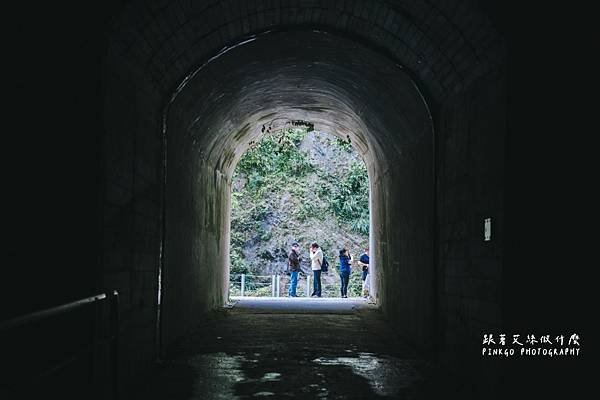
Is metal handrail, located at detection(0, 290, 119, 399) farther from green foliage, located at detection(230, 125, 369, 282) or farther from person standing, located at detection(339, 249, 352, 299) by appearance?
green foliage, located at detection(230, 125, 369, 282)

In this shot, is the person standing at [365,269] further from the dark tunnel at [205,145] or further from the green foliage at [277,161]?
the green foliage at [277,161]

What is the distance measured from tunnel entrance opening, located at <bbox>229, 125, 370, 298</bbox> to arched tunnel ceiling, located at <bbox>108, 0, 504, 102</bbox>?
23.2 metres

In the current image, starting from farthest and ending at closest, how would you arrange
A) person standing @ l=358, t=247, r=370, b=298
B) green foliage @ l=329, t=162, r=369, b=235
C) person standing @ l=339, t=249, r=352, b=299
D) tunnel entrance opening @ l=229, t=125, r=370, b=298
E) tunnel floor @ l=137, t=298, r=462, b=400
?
Result: green foliage @ l=329, t=162, r=369, b=235 → tunnel entrance opening @ l=229, t=125, r=370, b=298 → person standing @ l=358, t=247, r=370, b=298 → person standing @ l=339, t=249, r=352, b=299 → tunnel floor @ l=137, t=298, r=462, b=400

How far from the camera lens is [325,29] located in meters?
7.75

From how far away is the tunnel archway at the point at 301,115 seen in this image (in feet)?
26.7

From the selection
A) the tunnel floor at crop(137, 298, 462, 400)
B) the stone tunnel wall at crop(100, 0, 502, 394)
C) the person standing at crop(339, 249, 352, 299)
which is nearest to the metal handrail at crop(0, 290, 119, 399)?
the stone tunnel wall at crop(100, 0, 502, 394)

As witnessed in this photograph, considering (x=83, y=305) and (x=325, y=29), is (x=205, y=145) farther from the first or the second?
A: (x=83, y=305)

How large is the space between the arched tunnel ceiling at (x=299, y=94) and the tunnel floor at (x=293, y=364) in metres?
2.71

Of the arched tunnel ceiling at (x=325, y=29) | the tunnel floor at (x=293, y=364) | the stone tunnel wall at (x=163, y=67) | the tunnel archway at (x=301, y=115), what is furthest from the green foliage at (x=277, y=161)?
the arched tunnel ceiling at (x=325, y=29)

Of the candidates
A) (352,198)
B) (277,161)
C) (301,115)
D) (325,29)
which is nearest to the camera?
(325,29)

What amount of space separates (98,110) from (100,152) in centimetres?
32

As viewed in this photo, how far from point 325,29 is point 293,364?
3.77 meters

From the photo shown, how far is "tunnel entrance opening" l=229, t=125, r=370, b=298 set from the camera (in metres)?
31.1

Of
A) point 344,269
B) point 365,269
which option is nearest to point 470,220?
point 344,269
